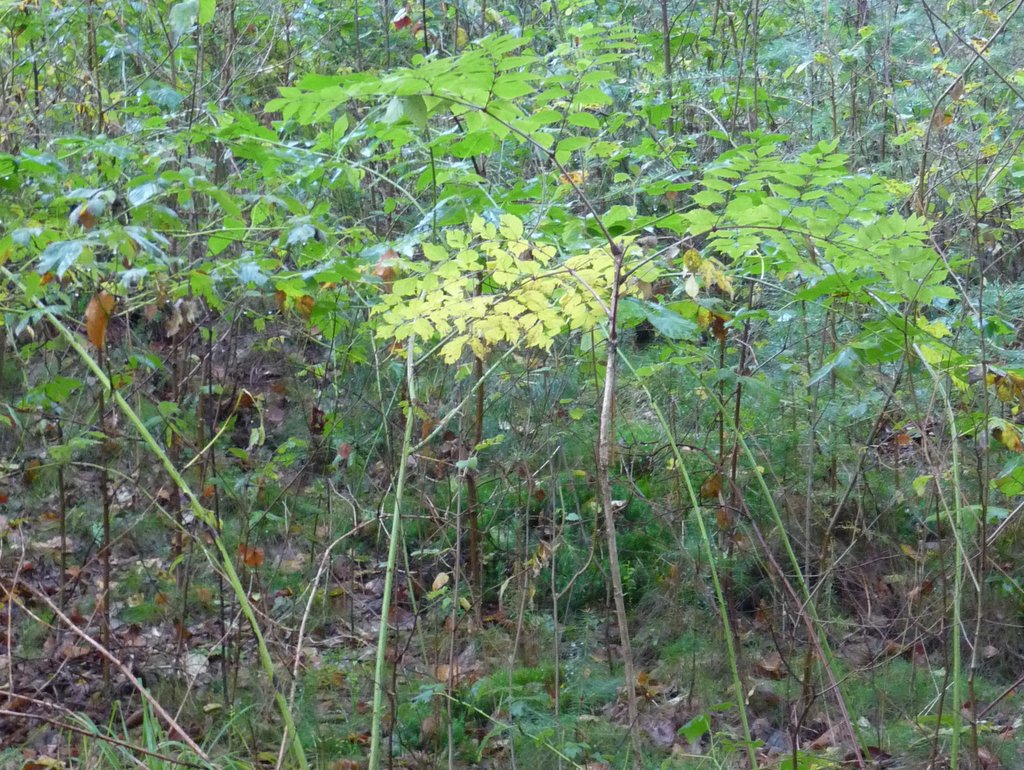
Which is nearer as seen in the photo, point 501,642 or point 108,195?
point 108,195

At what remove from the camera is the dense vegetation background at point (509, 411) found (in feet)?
8.19

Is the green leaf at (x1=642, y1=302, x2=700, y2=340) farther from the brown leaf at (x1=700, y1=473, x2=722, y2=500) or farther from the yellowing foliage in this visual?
the brown leaf at (x1=700, y1=473, x2=722, y2=500)

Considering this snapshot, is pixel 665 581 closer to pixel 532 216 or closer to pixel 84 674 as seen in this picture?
pixel 532 216

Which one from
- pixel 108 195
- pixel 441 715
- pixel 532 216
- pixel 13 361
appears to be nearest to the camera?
pixel 108 195

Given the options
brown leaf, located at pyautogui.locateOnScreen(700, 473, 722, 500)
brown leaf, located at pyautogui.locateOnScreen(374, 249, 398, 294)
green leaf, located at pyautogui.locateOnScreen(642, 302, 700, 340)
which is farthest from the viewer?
brown leaf, located at pyautogui.locateOnScreen(700, 473, 722, 500)

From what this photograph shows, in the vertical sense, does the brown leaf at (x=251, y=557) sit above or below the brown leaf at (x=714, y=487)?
below

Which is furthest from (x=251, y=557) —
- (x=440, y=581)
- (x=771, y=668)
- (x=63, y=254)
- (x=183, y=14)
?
(x=771, y=668)

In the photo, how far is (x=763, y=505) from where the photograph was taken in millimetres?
4586

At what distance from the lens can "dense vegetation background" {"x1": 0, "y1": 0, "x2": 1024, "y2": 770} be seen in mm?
2496

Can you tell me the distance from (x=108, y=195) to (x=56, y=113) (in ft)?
10.0

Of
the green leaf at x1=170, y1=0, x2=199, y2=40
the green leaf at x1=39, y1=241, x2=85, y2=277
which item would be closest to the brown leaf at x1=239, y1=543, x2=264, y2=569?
the green leaf at x1=39, y1=241, x2=85, y2=277

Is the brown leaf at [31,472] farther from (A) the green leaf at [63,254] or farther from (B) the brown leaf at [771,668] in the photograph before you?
(B) the brown leaf at [771,668]

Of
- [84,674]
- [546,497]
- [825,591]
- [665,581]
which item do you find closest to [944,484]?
[825,591]

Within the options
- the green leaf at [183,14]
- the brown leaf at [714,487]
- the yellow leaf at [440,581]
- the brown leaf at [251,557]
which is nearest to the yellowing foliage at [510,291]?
the green leaf at [183,14]
